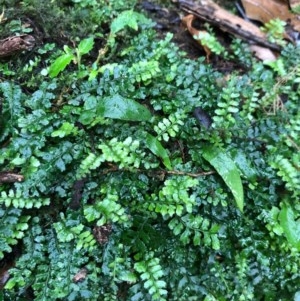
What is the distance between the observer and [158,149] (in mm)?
2551

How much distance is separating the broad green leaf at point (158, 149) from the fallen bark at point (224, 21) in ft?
4.12

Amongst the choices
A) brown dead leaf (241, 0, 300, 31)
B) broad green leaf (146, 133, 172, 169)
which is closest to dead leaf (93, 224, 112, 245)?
broad green leaf (146, 133, 172, 169)

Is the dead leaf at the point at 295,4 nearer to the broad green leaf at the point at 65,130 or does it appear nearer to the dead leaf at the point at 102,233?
the broad green leaf at the point at 65,130

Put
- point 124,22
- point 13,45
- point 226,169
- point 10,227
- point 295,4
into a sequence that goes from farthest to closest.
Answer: point 295,4 → point 124,22 → point 13,45 → point 226,169 → point 10,227

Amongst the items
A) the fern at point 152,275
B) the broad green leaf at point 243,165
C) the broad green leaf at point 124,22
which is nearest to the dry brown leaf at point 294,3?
the broad green leaf at point 124,22

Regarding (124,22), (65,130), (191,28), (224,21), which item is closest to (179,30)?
(191,28)

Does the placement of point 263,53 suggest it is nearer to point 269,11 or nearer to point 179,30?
point 269,11

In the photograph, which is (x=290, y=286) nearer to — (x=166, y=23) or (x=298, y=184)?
(x=298, y=184)

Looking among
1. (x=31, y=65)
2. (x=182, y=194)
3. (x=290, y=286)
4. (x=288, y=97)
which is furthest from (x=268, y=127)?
(x=31, y=65)

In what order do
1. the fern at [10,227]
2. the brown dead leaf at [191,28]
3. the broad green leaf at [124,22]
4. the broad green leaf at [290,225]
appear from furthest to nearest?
the brown dead leaf at [191,28] < the broad green leaf at [124,22] < the broad green leaf at [290,225] < the fern at [10,227]

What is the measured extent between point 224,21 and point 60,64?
136cm

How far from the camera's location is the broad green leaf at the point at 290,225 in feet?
8.65

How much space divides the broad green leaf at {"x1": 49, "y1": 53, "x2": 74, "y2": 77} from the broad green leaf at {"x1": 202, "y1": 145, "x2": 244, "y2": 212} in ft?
3.37

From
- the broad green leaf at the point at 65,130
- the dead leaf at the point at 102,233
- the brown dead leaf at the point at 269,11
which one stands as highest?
Result: the brown dead leaf at the point at 269,11
